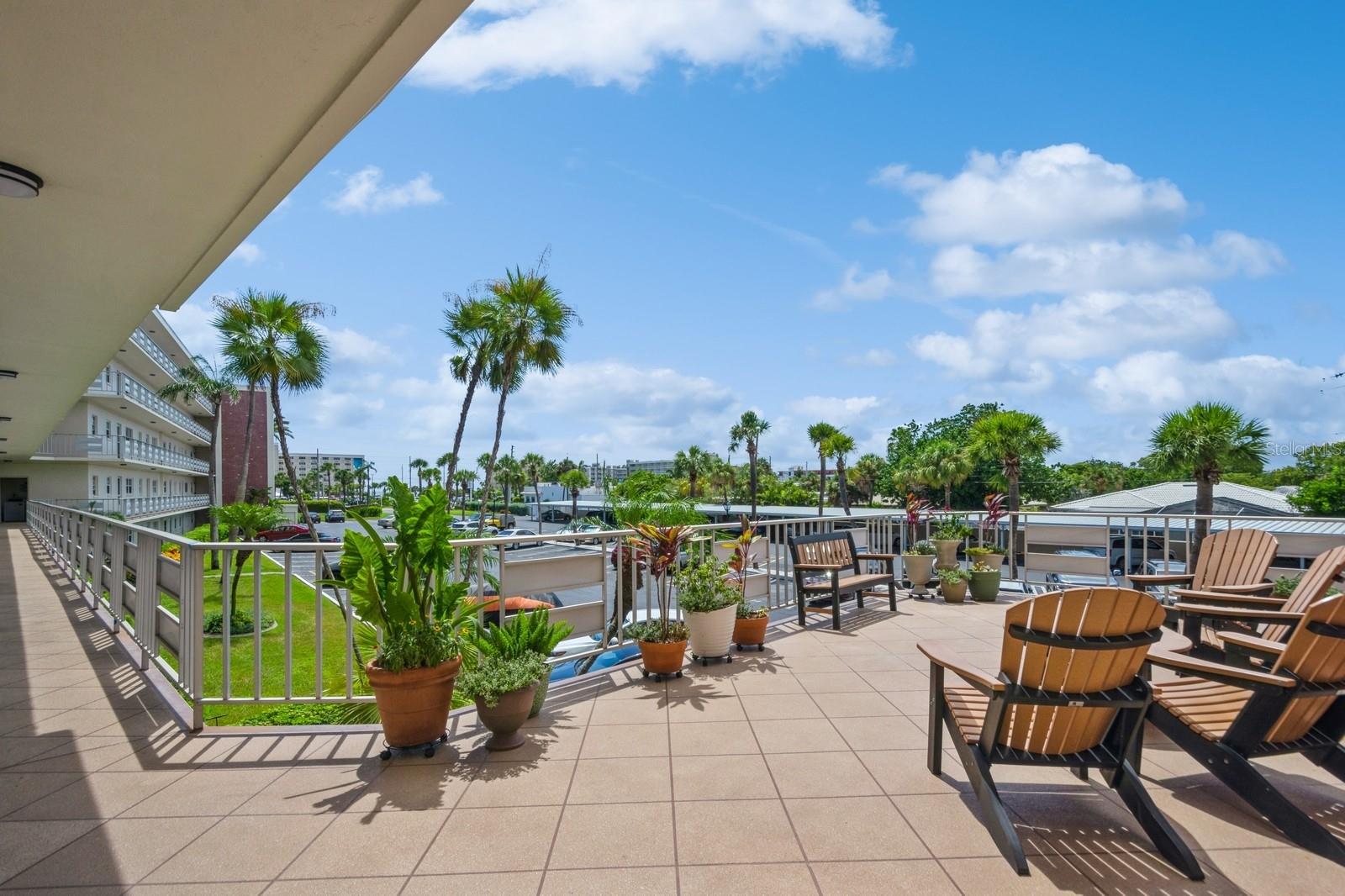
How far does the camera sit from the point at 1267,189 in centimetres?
1005

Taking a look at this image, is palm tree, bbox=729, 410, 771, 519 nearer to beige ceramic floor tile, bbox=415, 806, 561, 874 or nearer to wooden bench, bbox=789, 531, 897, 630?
wooden bench, bbox=789, 531, 897, 630

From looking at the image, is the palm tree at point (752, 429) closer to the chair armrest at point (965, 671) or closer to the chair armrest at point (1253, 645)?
the chair armrest at point (1253, 645)

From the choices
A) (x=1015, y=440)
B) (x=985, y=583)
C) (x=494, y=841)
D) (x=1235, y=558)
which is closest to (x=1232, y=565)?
(x=1235, y=558)

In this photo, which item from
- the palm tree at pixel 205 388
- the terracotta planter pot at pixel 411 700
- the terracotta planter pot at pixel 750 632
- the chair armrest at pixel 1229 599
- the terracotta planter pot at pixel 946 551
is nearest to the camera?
the terracotta planter pot at pixel 411 700

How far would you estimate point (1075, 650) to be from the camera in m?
2.61

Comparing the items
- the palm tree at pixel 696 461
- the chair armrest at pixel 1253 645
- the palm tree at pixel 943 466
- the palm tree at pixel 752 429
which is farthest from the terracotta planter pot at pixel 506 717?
the palm tree at pixel 696 461

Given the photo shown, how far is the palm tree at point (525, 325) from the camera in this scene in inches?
827

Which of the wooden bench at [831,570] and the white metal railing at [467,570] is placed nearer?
the white metal railing at [467,570]

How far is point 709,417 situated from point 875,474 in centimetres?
1427

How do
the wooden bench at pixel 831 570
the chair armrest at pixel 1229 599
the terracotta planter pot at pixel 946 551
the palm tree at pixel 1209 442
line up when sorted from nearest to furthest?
the chair armrest at pixel 1229 599
the wooden bench at pixel 831 570
the terracotta planter pot at pixel 946 551
the palm tree at pixel 1209 442

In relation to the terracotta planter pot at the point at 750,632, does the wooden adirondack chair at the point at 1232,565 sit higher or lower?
higher

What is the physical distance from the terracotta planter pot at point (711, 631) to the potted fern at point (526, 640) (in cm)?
139

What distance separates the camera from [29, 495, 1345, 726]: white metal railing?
13.0 feet

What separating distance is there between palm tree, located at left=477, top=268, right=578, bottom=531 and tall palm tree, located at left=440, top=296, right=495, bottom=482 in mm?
359
